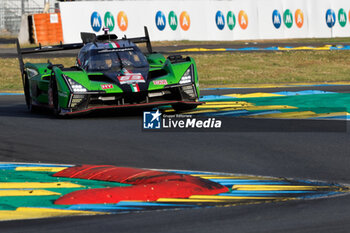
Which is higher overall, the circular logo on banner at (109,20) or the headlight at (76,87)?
the circular logo on banner at (109,20)

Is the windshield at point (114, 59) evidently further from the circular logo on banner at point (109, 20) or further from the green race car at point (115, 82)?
the circular logo on banner at point (109, 20)

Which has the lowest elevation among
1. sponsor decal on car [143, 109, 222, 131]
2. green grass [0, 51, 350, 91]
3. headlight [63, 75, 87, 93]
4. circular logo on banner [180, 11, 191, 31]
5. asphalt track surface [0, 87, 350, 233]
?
green grass [0, 51, 350, 91]

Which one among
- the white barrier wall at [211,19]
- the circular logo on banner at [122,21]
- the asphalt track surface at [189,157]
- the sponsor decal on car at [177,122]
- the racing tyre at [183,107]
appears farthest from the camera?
the circular logo on banner at [122,21]

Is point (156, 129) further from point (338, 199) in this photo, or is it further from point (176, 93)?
point (338, 199)

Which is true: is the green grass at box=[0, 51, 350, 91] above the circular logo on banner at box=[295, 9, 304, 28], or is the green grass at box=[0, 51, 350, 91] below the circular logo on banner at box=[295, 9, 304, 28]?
below

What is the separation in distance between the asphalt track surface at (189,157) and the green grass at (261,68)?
8.04 meters

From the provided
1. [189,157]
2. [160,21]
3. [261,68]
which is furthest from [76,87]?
[160,21]

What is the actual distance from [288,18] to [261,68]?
13566 mm

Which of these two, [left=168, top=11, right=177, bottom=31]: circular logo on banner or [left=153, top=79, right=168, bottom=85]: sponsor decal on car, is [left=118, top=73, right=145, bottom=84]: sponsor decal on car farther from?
[left=168, top=11, right=177, bottom=31]: circular logo on banner

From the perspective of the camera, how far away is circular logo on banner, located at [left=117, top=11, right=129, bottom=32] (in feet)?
97.5

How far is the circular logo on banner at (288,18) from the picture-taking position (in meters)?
33.7

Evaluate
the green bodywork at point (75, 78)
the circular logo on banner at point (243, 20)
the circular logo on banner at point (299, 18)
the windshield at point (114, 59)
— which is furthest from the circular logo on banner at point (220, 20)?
the windshield at point (114, 59)

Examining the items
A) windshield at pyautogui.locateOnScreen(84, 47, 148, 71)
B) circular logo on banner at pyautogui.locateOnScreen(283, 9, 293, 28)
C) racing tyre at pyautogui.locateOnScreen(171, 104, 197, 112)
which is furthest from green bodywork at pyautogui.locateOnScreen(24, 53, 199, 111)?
circular logo on banner at pyautogui.locateOnScreen(283, 9, 293, 28)

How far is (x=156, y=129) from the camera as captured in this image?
9.80 metres
